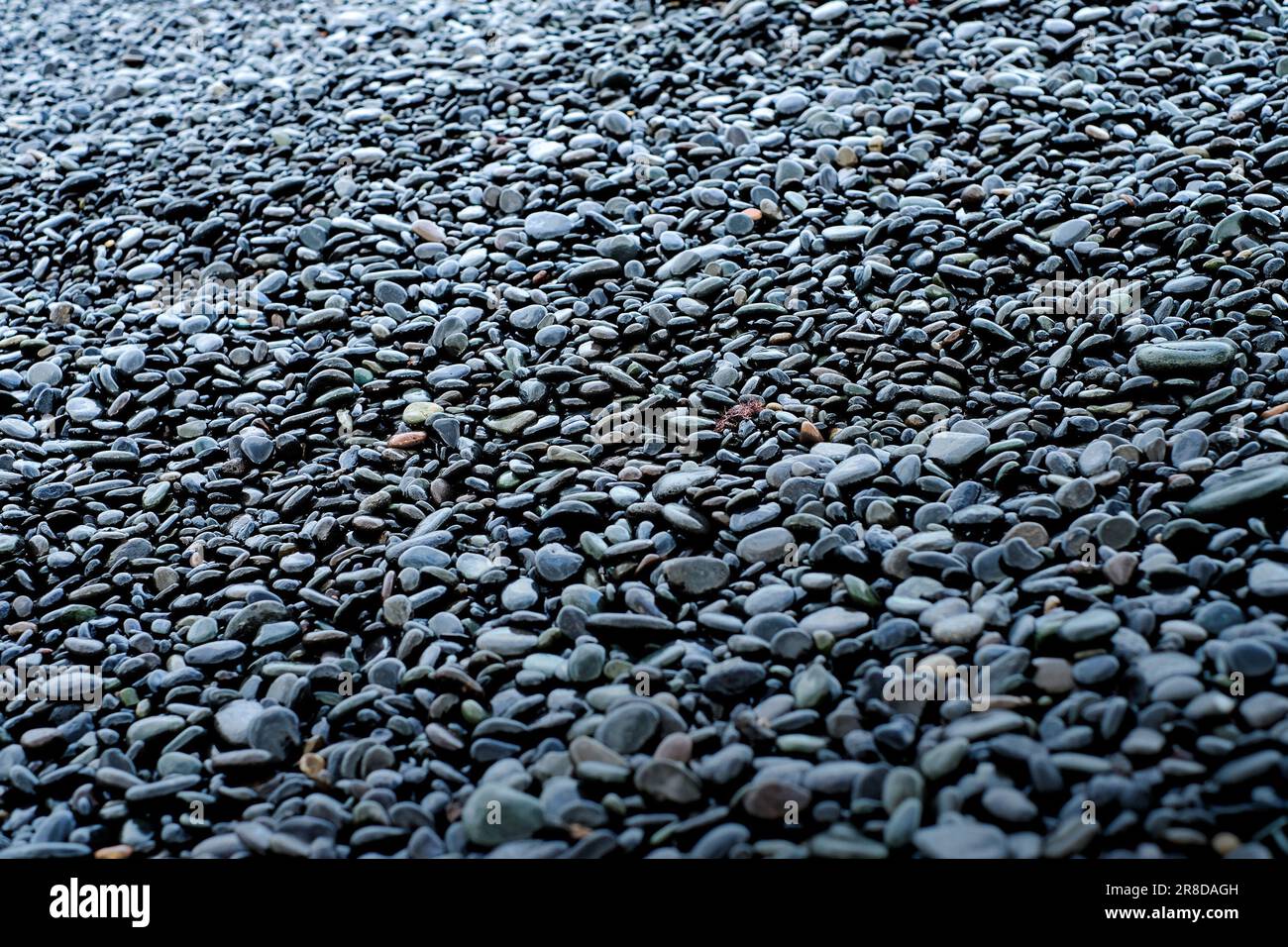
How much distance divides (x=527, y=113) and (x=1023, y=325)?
2488mm

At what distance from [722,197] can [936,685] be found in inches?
90.3

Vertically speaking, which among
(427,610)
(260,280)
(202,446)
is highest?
(260,280)

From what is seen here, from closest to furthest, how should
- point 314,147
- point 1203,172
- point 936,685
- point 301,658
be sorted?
point 936,685 → point 301,658 → point 1203,172 → point 314,147

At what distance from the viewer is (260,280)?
3.95 meters

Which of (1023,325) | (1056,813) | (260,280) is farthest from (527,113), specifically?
(1056,813)

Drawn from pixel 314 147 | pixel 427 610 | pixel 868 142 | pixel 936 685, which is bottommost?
pixel 936 685

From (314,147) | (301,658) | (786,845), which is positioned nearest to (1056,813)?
(786,845)

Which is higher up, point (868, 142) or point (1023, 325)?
point (868, 142)

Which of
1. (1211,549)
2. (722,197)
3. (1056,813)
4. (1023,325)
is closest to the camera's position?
(1056,813)

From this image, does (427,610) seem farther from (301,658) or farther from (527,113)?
(527,113)

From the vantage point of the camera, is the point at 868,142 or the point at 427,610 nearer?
the point at 427,610

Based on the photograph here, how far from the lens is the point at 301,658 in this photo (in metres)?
2.67

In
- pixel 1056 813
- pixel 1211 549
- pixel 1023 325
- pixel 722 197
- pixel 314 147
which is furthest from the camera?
pixel 314 147

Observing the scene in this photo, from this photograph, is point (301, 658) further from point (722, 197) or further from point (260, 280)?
point (722, 197)
